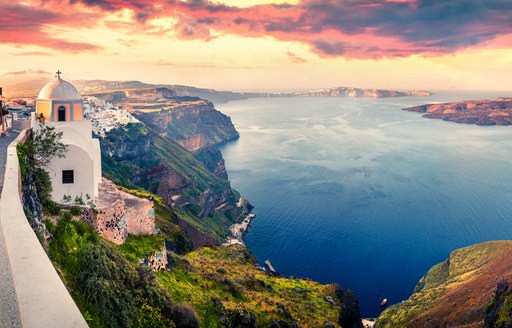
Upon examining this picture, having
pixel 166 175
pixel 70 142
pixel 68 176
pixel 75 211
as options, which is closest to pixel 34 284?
pixel 75 211

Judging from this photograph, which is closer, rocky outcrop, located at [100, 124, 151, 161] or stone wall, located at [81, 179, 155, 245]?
stone wall, located at [81, 179, 155, 245]

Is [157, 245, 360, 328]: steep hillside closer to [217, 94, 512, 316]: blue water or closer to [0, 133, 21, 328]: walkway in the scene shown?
[0, 133, 21, 328]: walkway

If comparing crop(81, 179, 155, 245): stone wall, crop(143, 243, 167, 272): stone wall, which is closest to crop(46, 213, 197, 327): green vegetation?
crop(81, 179, 155, 245): stone wall

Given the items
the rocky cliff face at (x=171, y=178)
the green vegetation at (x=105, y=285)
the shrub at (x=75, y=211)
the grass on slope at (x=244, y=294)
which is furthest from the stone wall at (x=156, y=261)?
the rocky cliff face at (x=171, y=178)

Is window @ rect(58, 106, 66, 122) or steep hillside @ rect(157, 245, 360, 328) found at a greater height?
window @ rect(58, 106, 66, 122)

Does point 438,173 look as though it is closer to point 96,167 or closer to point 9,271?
point 96,167

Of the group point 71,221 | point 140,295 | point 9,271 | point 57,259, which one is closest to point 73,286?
point 57,259

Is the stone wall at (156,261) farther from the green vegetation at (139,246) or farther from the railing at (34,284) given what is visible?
the railing at (34,284)
